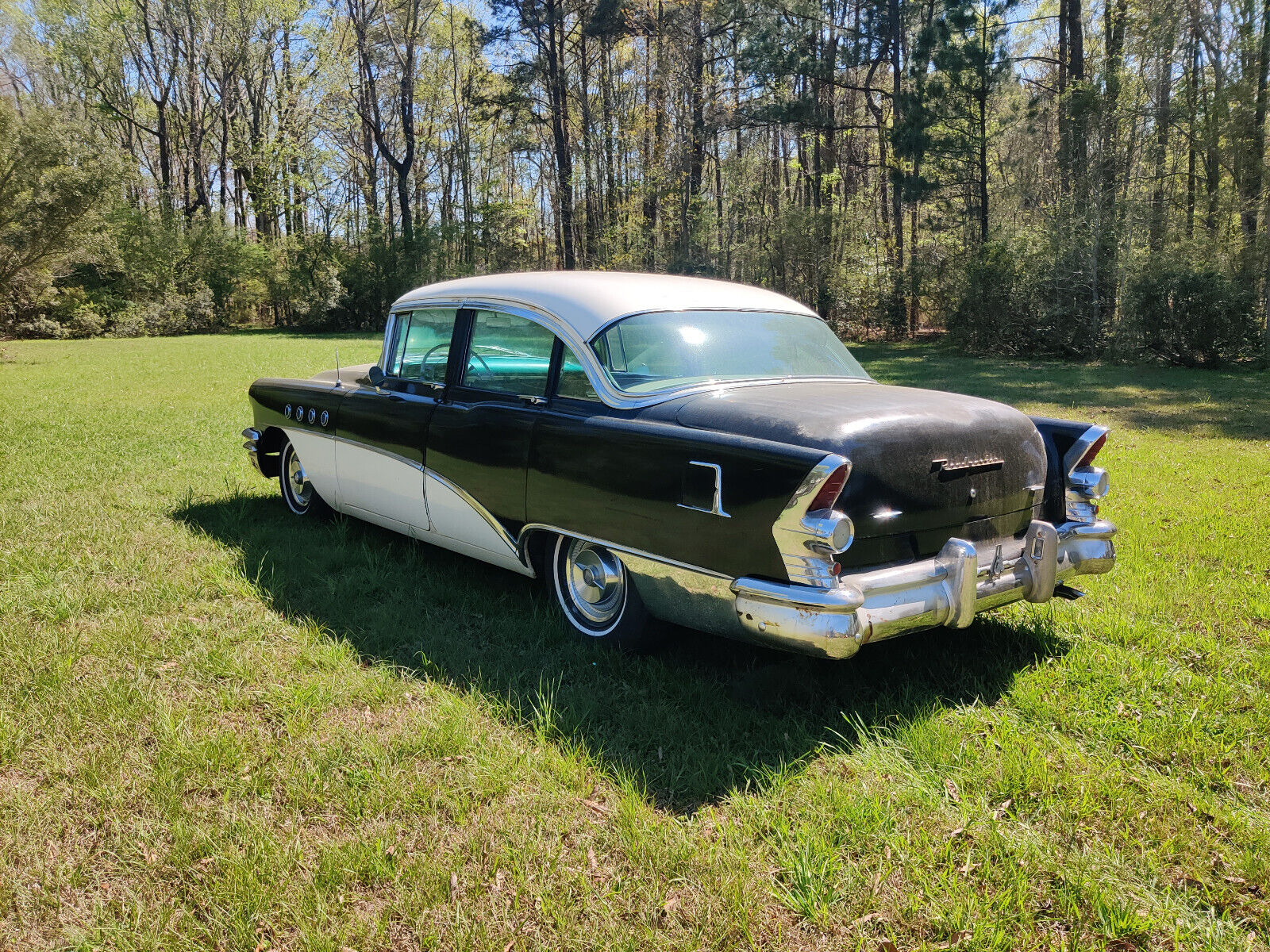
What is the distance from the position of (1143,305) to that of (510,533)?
17455 millimetres

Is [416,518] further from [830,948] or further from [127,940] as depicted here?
[830,948]

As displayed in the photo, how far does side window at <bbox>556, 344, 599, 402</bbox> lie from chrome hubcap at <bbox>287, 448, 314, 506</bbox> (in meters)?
3.06

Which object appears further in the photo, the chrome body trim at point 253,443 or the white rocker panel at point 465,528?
the chrome body trim at point 253,443

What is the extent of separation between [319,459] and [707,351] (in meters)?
2.98

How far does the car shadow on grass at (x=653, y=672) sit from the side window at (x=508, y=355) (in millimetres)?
1119

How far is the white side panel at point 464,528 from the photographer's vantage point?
4.31 meters

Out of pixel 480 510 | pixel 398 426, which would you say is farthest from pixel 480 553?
pixel 398 426

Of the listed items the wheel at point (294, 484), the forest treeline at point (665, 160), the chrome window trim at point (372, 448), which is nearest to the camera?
the chrome window trim at point (372, 448)

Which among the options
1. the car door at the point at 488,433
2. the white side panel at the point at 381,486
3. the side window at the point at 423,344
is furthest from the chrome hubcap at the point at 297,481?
the car door at the point at 488,433

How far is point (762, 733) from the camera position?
127 inches

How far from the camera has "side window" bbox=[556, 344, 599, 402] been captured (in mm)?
3949

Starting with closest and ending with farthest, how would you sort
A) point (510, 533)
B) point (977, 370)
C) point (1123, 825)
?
point (1123, 825) → point (510, 533) → point (977, 370)

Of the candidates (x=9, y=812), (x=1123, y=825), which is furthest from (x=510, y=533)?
(x=1123, y=825)

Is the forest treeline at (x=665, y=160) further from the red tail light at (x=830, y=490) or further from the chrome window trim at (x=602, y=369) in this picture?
the red tail light at (x=830, y=490)
